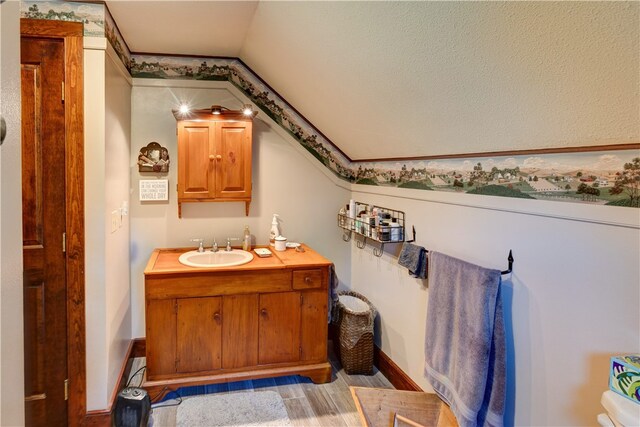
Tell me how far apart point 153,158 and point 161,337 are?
Answer: 1310 millimetres

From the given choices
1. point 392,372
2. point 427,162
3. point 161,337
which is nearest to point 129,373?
point 161,337

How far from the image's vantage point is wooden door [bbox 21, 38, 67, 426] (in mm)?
2076

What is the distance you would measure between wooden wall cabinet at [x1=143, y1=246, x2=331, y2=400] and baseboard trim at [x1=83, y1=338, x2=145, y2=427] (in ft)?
0.68

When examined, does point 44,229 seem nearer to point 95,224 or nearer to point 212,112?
point 95,224

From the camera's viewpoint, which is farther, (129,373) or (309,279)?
(129,373)

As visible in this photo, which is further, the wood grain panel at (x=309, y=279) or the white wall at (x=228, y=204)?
the white wall at (x=228, y=204)

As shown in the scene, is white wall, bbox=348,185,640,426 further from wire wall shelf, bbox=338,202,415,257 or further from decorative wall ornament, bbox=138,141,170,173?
decorative wall ornament, bbox=138,141,170,173

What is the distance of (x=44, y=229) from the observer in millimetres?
2143

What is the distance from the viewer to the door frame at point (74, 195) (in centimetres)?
210

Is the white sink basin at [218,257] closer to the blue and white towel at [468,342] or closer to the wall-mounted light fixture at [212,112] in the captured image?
the wall-mounted light fixture at [212,112]

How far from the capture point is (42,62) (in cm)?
208

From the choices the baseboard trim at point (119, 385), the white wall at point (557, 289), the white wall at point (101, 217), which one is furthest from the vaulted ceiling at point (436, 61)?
the baseboard trim at point (119, 385)

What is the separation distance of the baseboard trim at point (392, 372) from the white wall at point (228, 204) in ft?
2.55

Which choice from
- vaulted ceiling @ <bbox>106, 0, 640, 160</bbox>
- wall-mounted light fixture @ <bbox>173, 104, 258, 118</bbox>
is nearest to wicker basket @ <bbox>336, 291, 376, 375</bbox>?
vaulted ceiling @ <bbox>106, 0, 640, 160</bbox>
